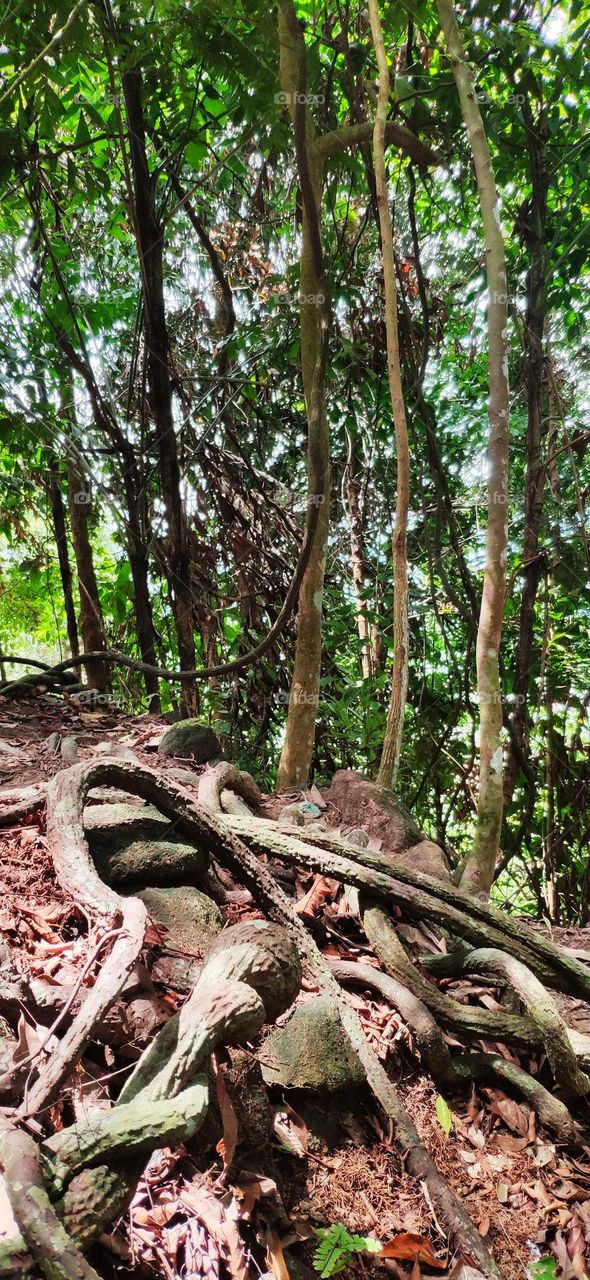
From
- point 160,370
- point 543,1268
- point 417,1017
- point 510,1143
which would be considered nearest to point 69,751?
point 417,1017

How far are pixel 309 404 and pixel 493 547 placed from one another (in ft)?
3.89

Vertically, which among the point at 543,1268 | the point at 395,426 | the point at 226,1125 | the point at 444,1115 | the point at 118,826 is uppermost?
the point at 395,426

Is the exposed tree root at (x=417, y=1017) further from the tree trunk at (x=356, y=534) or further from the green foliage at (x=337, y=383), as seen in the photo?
the tree trunk at (x=356, y=534)

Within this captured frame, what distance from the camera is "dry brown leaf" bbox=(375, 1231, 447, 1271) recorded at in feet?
3.89

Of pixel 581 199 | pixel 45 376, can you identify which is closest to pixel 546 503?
pixel 581 199

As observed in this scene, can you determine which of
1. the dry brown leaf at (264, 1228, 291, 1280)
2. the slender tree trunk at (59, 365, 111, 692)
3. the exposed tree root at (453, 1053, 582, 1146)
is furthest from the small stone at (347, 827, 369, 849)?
the slender tree trunk at (59, 365, 111, 692)

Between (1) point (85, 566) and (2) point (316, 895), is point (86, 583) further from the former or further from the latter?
(2) point (316, 895)

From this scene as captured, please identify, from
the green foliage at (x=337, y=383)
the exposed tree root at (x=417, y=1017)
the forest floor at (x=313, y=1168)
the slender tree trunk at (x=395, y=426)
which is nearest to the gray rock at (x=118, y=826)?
the forest floor at (x=313, y=1168)

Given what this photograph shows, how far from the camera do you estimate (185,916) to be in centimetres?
167

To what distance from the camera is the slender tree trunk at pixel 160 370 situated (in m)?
4.12

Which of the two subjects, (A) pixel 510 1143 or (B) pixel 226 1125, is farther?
(A) pixel 510 1143

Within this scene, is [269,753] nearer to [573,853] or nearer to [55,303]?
[573,853]

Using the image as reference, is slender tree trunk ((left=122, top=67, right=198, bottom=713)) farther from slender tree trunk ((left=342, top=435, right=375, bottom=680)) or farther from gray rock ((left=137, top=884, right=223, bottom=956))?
gray rock ((left=137, top=884, right=223, bottom=956))

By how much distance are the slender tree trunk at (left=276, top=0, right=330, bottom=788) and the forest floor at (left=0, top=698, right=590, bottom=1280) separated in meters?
1.36
